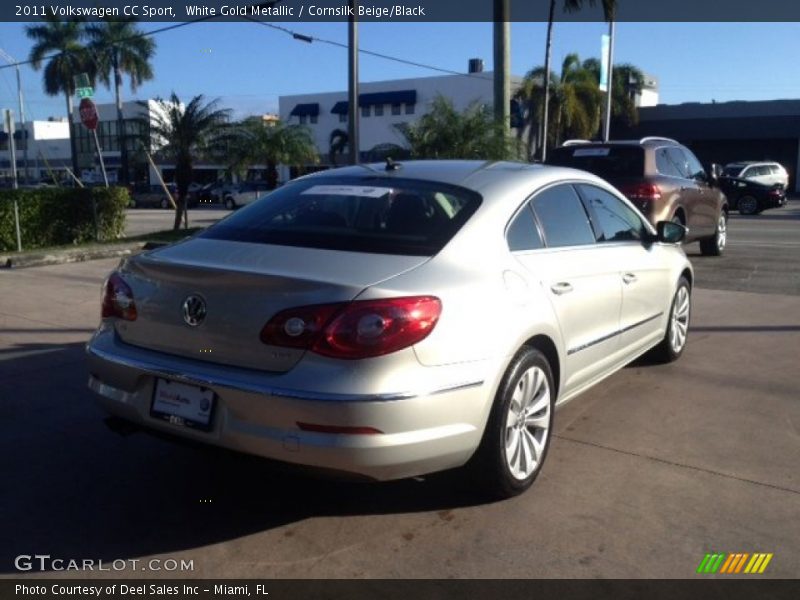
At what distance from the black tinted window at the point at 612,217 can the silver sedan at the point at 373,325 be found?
0.40 m

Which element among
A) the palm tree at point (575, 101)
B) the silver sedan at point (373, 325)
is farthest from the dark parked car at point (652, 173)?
the palm tree at point (575, 101)

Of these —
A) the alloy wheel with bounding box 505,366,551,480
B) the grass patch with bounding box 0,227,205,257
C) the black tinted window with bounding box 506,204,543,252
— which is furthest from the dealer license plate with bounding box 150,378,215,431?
the grass patch with bounding box 0,227,205,257

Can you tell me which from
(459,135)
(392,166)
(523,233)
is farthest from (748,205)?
(523,233)

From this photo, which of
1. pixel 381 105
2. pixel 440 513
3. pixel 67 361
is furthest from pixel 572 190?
pixel 381 105

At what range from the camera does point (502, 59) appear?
15102 millimetres

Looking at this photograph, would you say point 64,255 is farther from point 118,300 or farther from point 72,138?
point 72,138

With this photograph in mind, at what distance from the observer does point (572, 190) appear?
4.85 m

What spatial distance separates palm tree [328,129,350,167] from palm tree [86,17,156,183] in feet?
42.8

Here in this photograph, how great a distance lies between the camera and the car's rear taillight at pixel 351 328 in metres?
3.12

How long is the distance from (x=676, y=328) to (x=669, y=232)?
907 mm

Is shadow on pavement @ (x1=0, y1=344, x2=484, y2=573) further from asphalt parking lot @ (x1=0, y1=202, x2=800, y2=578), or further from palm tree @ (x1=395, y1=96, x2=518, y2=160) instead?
palm tree @ (x1=395, y1=96, x2=518, y2=160)

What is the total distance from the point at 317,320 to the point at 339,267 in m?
0.34

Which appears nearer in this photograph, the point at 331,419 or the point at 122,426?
the point at 331,419

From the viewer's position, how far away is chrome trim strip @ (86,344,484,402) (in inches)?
121
